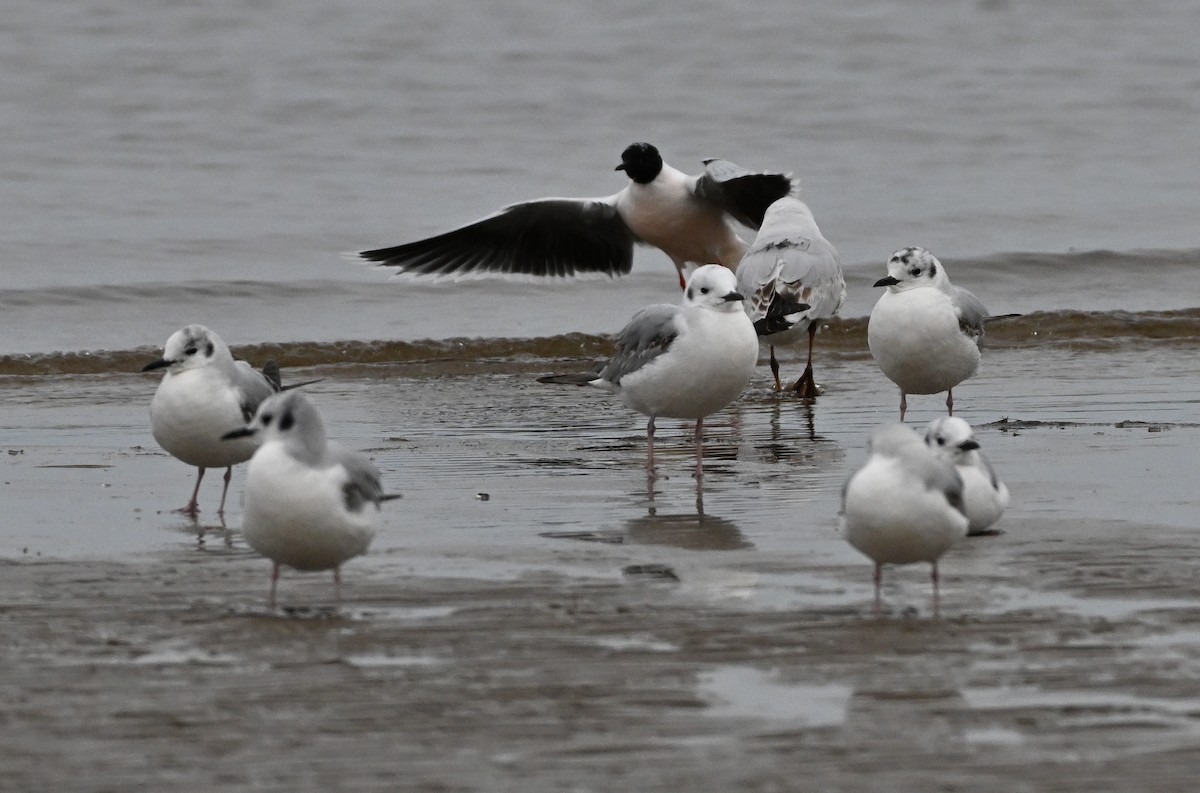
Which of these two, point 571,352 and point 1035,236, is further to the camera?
point 1035,236

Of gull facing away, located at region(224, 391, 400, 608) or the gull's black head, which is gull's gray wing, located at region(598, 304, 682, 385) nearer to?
gull facing away, located at region(224, 391, 400, 608)

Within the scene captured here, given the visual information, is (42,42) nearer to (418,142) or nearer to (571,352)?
(418,142)

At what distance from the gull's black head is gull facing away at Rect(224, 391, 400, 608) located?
24.7 ft

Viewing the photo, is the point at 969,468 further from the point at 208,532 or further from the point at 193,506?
the point at 193,506

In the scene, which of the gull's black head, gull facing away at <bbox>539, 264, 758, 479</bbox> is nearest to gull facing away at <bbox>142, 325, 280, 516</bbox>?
gull facing away at <bbox>539, 264, 758, 479</bbox>

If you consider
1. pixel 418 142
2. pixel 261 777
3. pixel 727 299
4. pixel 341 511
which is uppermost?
pixel 418 142

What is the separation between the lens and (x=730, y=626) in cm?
498

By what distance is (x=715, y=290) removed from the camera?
728 cm

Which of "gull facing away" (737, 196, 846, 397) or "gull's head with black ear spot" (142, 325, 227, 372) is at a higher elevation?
"gull facing away" (737, 196, 846, 397)

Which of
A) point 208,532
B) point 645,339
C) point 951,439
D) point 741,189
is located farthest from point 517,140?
point 951,439

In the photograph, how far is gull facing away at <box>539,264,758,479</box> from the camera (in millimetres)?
7242

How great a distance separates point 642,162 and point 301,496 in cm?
779

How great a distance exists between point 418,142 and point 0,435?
44.1 feet

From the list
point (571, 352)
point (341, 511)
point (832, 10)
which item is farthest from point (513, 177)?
point (341, 511)
